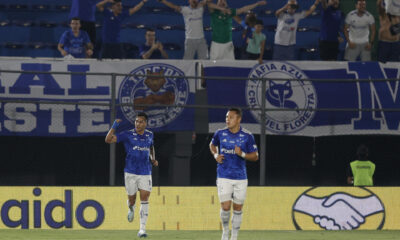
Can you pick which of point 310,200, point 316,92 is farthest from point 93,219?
point 316,92

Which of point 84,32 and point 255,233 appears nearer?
point 255,233

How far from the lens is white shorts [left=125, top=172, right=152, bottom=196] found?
1380 cm

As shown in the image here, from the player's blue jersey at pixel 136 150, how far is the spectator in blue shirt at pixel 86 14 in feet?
17.1

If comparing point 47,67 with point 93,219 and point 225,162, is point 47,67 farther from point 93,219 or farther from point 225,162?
point 225,162


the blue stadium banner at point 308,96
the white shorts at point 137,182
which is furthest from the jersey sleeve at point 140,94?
the white shorts at point 137,182

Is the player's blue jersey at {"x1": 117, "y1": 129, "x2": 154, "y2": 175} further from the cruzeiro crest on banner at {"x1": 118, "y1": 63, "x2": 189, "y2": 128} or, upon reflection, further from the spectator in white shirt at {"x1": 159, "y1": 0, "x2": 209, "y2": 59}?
the spectator in white shirt at {"x1": 159, "y1": 0, "x2": 209, "y2": 59}

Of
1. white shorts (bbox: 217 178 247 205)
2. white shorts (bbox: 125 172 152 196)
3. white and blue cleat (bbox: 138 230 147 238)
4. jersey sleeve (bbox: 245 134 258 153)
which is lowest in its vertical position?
white and blue cleat (bbox: 138 230 147 238)

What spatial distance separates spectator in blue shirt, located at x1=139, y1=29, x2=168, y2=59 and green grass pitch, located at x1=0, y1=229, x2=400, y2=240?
16.0 feet

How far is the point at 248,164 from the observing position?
18.4 metres

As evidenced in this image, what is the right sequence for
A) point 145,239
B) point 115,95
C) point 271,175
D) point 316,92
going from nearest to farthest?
point 145,239 < point 115,95 < point 316,92 < point 271,175

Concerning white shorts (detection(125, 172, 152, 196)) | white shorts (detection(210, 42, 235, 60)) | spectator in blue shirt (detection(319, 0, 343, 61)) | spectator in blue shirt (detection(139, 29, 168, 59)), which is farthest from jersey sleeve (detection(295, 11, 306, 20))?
white shorts (detection(125, 172, 152, 196))

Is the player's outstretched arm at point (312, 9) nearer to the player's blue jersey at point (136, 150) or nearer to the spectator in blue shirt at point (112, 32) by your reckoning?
the spectator in blue shirt at point (112, 32)

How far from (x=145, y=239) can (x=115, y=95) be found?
3.56 metres

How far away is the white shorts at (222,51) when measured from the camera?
1858cm
